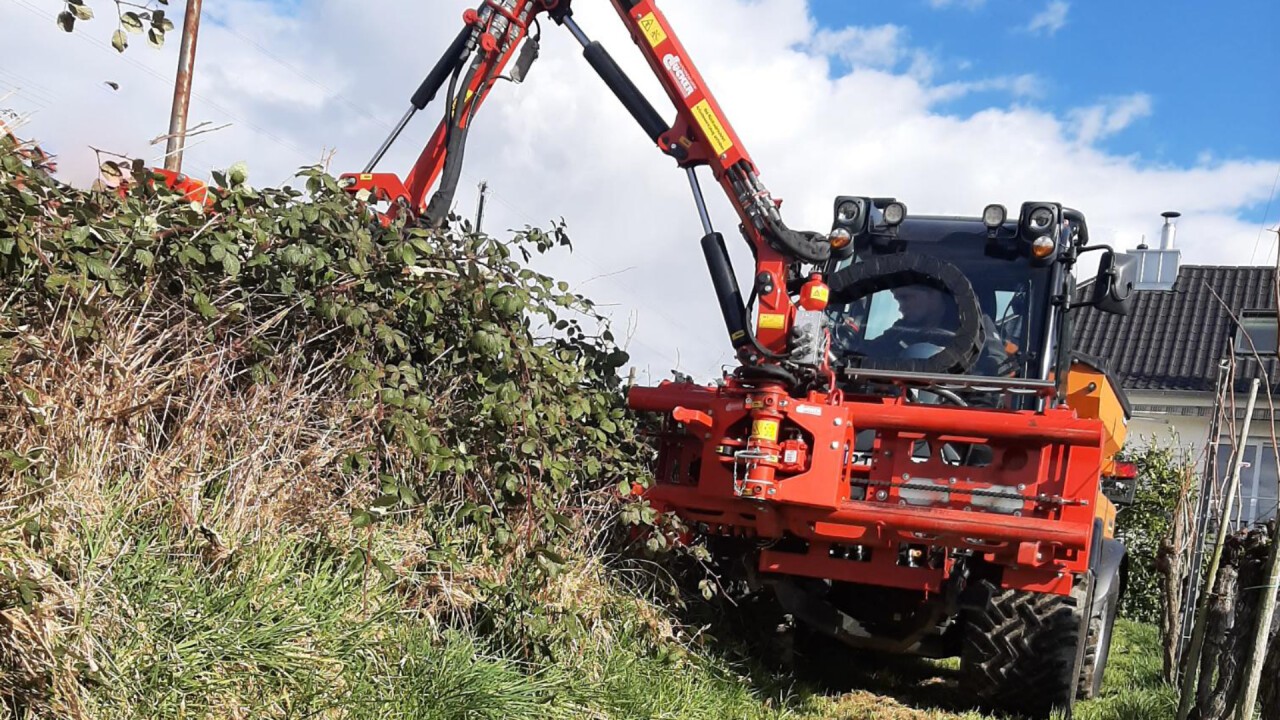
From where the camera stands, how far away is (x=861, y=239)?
24.3ft

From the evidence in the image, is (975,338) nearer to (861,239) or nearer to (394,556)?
(861,239)

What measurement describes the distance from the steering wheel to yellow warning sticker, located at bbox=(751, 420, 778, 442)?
1209mm

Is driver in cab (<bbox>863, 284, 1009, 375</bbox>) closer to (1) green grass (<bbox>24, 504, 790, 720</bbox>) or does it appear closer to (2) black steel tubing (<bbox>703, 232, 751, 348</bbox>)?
(2) black steel tubing (<bbox>703, 232, 751, 348</bbox>)

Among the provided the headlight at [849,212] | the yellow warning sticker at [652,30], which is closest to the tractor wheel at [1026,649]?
Answer: the headlight at [849,212]

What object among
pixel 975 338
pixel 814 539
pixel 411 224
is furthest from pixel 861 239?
pixel 411 224

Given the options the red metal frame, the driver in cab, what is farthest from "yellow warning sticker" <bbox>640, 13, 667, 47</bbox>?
the red metal frame

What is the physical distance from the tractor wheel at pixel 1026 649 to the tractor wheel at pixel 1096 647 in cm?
45

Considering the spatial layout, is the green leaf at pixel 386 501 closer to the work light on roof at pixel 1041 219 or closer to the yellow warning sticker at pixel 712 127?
the yellow warning sticker at pixel 712 127

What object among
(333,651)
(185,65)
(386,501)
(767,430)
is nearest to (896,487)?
(767,430)

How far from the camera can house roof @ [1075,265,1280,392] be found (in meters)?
22.3

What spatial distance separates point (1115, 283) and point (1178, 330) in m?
18.5

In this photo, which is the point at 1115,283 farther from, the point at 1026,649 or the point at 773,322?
the point at 1026,649

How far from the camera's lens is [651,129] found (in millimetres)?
7215

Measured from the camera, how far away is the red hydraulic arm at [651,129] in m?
6.64
